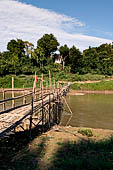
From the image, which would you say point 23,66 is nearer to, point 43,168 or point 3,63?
point 3,63

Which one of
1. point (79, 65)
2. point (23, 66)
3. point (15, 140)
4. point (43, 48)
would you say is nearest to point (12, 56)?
point (23, 66)

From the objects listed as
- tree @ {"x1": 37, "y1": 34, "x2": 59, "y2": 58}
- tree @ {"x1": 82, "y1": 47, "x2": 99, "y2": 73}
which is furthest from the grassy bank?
tree @ {"x1": 37, "y1": 34, "x2": 59, "y2": 58}

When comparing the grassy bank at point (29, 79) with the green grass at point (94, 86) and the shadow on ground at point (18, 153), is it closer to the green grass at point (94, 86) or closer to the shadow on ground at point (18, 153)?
the green grass at point (94, 86)

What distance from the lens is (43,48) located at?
1443 inches

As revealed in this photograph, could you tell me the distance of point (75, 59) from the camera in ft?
124

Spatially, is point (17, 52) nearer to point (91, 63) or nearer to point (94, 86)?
point (91, 63)

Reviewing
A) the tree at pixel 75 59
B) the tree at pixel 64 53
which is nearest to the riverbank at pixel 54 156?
the tree at pixel 75 59

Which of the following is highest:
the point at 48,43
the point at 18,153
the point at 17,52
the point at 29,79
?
the point at 48,43

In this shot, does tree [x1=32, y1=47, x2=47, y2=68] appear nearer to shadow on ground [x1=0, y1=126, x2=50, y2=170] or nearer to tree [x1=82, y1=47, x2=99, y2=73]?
tree [x1=82, y1=47, x2=99, y2=73]

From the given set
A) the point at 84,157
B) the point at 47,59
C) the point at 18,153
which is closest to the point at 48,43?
the point at 47,59

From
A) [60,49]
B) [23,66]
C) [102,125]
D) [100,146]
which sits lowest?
[102,125]

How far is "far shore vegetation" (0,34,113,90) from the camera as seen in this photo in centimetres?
3199

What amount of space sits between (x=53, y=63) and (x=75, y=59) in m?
4.39

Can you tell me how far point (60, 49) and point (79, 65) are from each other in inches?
177
